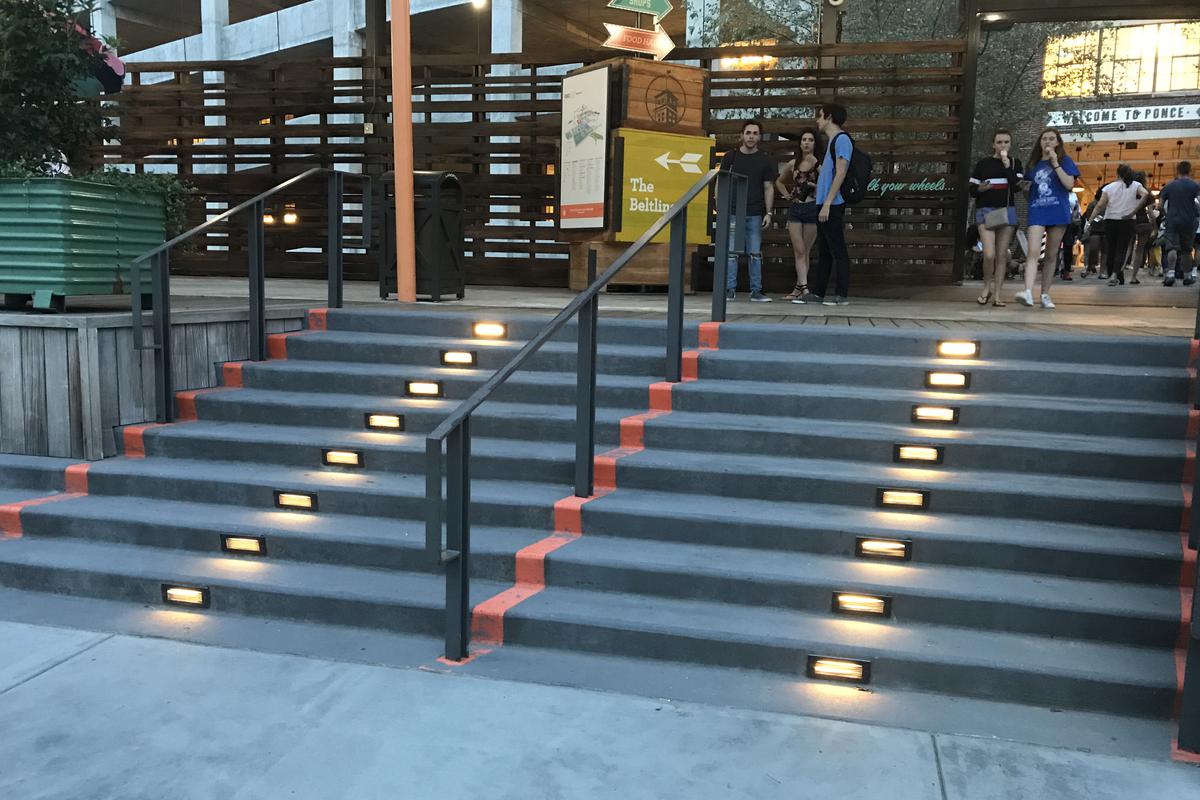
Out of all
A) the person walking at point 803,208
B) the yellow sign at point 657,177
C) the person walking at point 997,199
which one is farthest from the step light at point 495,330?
the person walking at point 997,199

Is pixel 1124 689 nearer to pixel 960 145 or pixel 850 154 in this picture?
pixel 850 154

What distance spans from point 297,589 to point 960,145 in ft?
26.8

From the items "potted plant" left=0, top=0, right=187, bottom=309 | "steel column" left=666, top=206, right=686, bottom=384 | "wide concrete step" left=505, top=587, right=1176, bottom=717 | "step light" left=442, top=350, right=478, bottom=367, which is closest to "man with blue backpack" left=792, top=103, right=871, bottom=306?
"steel column" left=666, top=206, right=686, bottom=384

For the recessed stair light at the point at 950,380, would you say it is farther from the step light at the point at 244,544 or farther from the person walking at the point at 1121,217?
Answer: the person walking at the point at 1121,217

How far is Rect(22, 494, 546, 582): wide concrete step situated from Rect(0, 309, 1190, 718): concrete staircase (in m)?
0.02

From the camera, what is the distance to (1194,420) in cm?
428

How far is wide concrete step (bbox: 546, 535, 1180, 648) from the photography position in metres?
3.44

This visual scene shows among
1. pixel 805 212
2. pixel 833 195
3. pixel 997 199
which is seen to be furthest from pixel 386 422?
pixel 997 199

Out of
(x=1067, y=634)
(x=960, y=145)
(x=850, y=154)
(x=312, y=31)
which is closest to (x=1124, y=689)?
(x=1067, y=634)

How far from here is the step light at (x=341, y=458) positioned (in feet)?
16.0

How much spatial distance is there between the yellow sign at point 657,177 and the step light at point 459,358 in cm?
377

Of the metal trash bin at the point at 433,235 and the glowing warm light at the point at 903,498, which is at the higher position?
the metal trash bin at the point at 433,235

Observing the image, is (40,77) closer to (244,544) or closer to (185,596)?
(244,544)

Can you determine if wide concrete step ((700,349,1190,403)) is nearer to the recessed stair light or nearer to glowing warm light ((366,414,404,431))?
the recessed stair light
